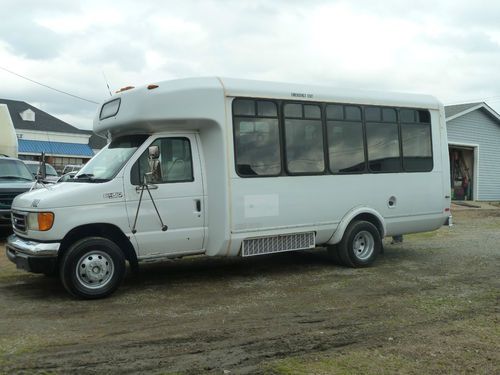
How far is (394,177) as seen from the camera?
8.98 meters

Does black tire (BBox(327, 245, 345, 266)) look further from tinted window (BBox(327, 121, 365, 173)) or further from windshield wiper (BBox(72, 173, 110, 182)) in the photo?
windshield wiper (BBox(72, 173, 110, 182))

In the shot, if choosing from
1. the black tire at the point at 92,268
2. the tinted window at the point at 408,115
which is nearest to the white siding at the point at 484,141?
the tinted window at the point at 408,115

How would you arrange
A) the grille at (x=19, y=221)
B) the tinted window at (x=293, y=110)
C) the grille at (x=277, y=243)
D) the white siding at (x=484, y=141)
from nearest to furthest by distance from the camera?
the grille at (x=19, y=221) → the grille at (x=277, y=243) → the tinted window at (x=293, y=110) → the white siding at (x=484, y=141)

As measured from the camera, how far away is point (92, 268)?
6551mm

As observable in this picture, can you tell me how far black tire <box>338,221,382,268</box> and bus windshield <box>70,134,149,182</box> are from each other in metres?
3.62

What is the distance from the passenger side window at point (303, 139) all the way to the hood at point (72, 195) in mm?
2618

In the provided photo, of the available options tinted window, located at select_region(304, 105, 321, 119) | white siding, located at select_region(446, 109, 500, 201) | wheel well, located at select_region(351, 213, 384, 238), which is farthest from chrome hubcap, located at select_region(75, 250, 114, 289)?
white siding, located at select_region(446, 109, 500, 201)

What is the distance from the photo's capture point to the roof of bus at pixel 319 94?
7512mm

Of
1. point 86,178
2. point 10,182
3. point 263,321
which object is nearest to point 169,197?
point 86,178

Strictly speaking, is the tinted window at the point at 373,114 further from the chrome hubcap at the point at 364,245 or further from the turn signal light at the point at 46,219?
the turn signal light at the point at 46,219

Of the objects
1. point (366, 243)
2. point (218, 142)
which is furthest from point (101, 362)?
point (366, 243)

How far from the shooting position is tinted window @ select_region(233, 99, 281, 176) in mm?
7465

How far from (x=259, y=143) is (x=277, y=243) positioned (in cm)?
151

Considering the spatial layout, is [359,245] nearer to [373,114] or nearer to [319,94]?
[373,114]
